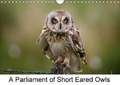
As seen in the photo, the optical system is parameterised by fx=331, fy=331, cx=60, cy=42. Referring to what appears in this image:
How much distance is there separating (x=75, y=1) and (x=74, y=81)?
256 millimetres

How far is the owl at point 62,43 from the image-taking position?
1051 mm

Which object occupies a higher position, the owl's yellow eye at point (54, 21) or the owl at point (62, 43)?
the owl's yellow eye at point (54, 21)

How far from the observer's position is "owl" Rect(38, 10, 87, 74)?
1.05 m

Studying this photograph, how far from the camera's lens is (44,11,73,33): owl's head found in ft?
3.43

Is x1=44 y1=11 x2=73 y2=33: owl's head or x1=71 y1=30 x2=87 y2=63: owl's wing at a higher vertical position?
x1=44 y1=11 x2=73 y2=33: owl's head

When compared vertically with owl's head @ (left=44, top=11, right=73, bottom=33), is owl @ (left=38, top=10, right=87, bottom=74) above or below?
below

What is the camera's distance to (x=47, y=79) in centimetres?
104

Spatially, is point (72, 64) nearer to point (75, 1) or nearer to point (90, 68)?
point (90, 68)

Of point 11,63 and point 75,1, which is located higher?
point 75,1

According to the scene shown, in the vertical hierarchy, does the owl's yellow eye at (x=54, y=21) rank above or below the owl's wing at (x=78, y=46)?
above

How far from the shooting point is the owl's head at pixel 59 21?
1.05 m

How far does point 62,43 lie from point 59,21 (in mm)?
71

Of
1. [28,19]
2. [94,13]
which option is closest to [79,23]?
[94,13]

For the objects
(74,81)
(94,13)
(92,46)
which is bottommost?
(74,81)
